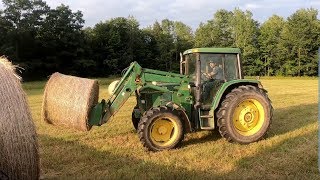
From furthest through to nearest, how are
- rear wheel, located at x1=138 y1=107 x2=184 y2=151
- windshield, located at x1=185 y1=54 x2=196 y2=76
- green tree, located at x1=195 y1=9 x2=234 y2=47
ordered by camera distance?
green tree, located at x1=195 y1=9 x2=234 y2=47, windshield, located at x1=185 y1=54 x2=196 y2=76, rear wheel, located at x1=138 y1=107 x2=184 y2=151

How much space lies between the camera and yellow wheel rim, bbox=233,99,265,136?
9.30m

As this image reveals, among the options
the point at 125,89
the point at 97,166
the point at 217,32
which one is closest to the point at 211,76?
the point at 125,89

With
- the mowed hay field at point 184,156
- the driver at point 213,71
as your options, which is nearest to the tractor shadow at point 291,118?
the mowed hay field at point 184,156

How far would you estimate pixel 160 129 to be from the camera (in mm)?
8773

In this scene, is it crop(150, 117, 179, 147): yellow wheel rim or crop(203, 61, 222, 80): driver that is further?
crop(203, 61, 222, 80): driver

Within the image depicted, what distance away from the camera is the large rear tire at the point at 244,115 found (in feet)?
29.7

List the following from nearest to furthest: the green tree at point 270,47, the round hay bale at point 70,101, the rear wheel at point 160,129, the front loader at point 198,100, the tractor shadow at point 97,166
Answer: the tractor shadow at point 97,166 → the round hay bale at point 70,101 → the rear wheel at point 160,129 → the front loader at point 198,100 → the green tree at point 270,47

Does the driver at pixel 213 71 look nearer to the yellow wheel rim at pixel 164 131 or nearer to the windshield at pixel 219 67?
the windshield at pixel 219 67

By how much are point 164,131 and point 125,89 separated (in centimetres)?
113

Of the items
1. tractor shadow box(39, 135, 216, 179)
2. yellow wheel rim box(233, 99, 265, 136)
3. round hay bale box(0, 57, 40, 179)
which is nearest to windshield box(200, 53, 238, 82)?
yellow wheel rim box(233, 99, 265, 136)

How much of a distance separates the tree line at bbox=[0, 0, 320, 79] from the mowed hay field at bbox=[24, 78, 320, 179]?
36708mm

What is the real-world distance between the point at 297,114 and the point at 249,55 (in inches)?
1892

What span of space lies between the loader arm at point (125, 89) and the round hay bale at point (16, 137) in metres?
3.09

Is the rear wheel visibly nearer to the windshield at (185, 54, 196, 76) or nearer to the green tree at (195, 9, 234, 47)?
the windshield at (185, 54, 196, 76)
